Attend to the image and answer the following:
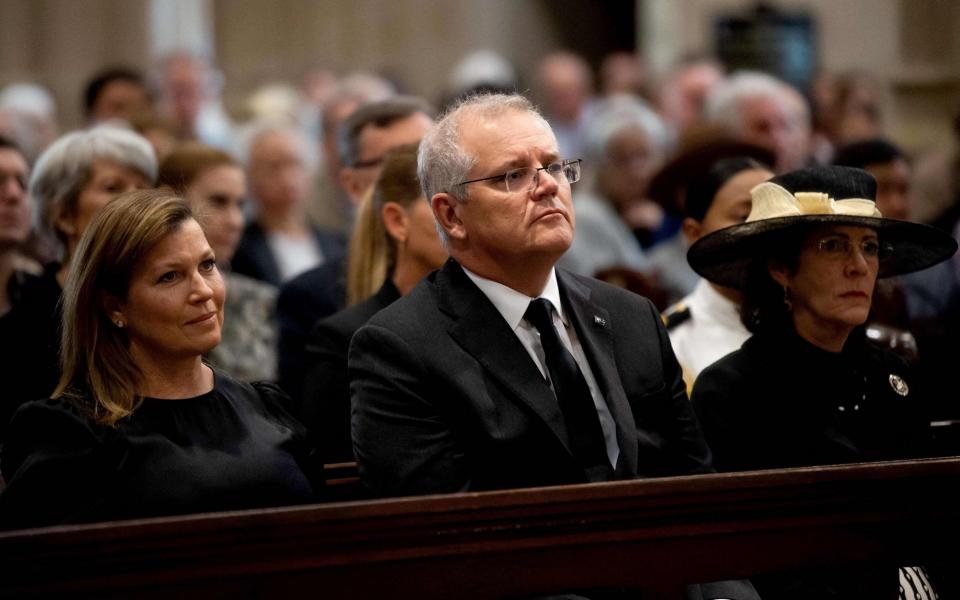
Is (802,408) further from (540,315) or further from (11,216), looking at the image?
(11,216)

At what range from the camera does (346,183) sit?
5.15 m

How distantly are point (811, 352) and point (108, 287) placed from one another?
1.74 meters

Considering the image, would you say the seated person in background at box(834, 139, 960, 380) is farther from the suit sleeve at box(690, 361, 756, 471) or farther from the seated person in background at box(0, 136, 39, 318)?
the seated person in background at box(0, 136, 39, 318)

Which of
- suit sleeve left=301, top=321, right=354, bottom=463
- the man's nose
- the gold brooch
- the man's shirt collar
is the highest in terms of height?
the man's nose

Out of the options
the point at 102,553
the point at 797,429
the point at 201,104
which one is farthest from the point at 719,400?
the point at 201,104

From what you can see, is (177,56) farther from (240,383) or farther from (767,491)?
(767,491)

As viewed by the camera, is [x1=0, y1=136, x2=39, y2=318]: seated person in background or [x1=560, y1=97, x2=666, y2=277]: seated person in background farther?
[x1=560, y1=97, x2=666, y2=277]: seated person in background

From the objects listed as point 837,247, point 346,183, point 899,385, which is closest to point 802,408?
point 899,385

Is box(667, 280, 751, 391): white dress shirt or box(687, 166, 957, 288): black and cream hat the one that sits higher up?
box(687, 166, 957, 288): black and cream hat

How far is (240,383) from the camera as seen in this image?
10.7 feet

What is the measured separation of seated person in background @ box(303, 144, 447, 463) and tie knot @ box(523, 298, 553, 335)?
828 mm

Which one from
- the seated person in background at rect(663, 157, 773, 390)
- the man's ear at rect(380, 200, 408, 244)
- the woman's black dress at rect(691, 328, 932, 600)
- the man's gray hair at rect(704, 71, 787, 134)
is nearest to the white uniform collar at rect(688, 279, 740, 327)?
the seated person in background at rect(663, 157, 773, 390)

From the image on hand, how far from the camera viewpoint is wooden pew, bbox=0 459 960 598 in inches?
95.2

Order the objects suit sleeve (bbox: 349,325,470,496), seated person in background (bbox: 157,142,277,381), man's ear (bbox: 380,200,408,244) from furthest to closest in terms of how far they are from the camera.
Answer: seated person in background (bbox: 157,142,277,381) → man's ear (bbox: 380,200,408,244) → suit sleeve (bbox: 349,325,470,496)
